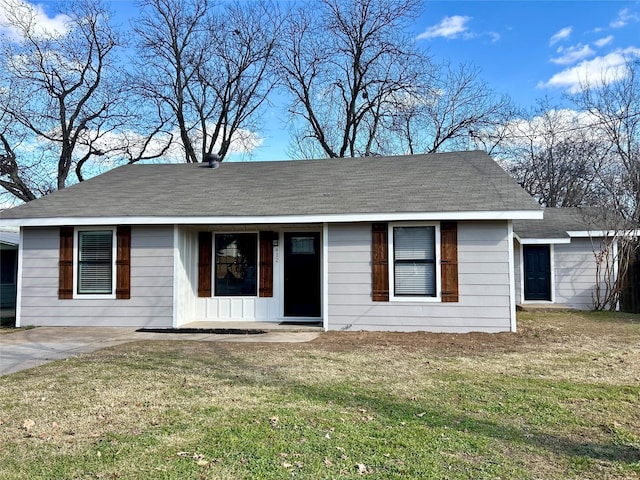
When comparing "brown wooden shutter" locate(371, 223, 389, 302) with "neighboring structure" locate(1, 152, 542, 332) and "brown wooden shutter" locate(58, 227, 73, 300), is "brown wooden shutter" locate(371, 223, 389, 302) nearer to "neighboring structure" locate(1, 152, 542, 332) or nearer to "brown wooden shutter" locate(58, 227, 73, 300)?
"neighboring structure" locate(1, 152, 542, 332)

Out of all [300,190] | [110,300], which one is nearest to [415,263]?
[300,190]

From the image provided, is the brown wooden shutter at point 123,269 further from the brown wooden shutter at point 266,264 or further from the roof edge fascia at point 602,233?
the roof edge fascia at point 602,233

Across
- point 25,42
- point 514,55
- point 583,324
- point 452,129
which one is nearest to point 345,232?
point 583,324

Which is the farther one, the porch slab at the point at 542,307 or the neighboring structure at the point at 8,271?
the neighboring structure at the point at 8,271

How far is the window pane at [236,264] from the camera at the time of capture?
10.5 meters

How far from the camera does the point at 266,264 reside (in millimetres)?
10461

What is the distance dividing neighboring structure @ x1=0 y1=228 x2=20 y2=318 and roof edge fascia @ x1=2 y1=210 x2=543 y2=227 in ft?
24.2

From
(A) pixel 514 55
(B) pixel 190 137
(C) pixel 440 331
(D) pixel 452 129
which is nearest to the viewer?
(C) pixel 440 331

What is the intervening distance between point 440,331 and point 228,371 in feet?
15.4

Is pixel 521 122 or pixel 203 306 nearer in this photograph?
pixel 203 306

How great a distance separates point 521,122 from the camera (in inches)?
961

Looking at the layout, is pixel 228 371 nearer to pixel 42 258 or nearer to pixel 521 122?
pixel 42 258

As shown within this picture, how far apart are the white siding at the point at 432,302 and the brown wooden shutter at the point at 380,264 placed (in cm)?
11

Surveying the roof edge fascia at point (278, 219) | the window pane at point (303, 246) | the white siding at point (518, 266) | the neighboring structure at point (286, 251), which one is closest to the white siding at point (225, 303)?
the neighboring structure at point (286, 251)
